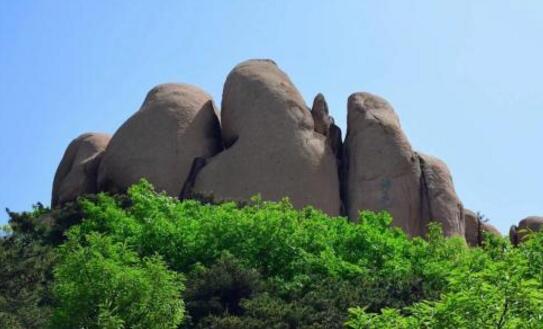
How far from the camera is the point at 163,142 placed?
4228cm

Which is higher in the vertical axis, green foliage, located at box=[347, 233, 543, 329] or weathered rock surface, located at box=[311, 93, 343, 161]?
weathered rock surface, located at box=[311, 93, 343, 161]

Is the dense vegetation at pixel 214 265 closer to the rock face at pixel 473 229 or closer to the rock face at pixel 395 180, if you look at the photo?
the rock face at pixel 395 180

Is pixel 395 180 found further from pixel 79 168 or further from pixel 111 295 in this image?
pixel 111 295

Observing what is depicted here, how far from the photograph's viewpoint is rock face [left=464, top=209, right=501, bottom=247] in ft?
156

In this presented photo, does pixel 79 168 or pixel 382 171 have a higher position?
pixel 79 168

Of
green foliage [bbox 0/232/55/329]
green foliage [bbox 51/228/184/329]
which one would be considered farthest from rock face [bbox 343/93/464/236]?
green foliage [bbox 51/228/184/329]

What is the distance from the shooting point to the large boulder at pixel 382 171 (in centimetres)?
4116

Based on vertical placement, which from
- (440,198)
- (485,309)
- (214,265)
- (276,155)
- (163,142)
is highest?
(163,142)

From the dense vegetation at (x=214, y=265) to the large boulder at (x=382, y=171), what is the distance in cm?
268

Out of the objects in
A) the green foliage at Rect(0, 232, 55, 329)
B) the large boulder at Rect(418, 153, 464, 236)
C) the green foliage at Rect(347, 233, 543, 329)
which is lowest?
the green foliage at Rect(347, 233, 543, 329)

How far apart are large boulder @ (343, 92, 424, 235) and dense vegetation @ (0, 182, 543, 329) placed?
2679 millimetres

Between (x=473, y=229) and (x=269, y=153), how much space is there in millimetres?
10574

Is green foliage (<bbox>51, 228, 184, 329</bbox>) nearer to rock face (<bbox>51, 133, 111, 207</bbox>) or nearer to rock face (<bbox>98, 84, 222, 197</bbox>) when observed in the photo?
rock face (<bbox>98, 84, 222, 197</bbox>)

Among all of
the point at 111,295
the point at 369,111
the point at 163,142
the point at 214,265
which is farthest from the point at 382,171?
the point at 111,295
